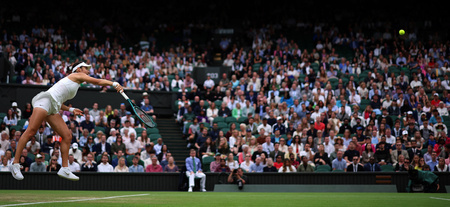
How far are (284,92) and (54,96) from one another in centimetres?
1502

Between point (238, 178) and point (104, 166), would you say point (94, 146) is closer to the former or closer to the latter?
point (104, 166)

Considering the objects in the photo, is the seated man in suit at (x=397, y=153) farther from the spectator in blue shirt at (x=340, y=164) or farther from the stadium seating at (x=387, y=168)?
the spectator in blue shirt at (x=340, y=164)

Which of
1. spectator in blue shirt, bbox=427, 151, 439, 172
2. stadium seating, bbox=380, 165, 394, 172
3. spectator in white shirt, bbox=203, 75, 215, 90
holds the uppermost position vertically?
spectator in white shirt, bbox=203, 75, 215, 90

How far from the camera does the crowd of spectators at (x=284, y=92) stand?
Result: 18.2 m

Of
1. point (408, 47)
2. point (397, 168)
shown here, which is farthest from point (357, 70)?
point (397, 168)

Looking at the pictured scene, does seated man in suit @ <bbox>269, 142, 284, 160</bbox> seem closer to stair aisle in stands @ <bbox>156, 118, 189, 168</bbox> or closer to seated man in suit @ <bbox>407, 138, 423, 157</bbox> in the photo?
stair aisle in stands @ <bbox>156, 118, 189, 168</bbox>

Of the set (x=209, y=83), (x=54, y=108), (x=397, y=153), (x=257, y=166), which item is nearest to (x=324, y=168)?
(x=257, y=166)

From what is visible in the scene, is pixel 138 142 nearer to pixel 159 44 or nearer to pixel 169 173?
pixel 169 173

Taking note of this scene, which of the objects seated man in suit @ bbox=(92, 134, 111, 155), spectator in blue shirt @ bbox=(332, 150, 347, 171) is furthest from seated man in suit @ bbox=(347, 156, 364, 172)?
seated man in suit @ bbox=(92, 134, 111, 155)

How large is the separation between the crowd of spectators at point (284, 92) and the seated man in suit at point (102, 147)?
0.03 meters

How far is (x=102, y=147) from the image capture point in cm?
1842

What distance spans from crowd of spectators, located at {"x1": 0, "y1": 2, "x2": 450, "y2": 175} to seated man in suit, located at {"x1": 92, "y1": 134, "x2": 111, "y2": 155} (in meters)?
0.03

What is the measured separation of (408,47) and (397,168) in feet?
38.6

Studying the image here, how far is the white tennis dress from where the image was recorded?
8.77 metres
